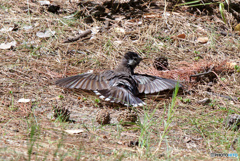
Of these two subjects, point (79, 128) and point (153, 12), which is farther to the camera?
point (153, 12)

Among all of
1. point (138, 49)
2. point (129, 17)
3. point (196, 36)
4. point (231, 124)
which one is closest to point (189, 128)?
point (231, 124)

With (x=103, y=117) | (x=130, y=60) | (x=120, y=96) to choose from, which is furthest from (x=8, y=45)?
(x=103, y=117)

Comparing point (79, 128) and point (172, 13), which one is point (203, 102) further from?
point (172, 13)

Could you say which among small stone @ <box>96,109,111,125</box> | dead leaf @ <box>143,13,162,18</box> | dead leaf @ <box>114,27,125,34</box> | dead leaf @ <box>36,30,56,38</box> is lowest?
small stone @ <box>96,109,111,125</box>

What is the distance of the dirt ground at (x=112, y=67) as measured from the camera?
3047 millimetres

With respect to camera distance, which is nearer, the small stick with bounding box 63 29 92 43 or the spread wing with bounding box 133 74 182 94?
the spread wing with bounding box 133 74 182 94

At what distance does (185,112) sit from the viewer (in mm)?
4289

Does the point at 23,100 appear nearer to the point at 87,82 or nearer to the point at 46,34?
the point at 87,82

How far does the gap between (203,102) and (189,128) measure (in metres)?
0.97

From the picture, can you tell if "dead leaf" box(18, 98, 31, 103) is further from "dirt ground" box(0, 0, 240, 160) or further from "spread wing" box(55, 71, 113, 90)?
"spread wing" box(55, 71, 113, 90)

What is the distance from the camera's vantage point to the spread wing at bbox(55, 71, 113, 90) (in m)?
4.58

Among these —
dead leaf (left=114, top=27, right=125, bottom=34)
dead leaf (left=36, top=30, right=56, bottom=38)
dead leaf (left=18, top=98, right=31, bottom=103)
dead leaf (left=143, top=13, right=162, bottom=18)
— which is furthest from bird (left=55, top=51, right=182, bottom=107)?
dead leaf (left=143, top=13, right=162, bottom=18)

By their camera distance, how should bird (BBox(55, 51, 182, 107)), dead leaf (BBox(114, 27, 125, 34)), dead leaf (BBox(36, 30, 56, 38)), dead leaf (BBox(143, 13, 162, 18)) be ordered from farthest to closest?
dead leaf (BBox(143, 13, 162, 18)) → dead leaf (BBox(114, 27, 125, 34)) → dead leaf (BBox(36, 30, 56, 38)) → bird (BBox(55, 51, 182, 107))

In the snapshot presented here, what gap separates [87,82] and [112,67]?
967mm
